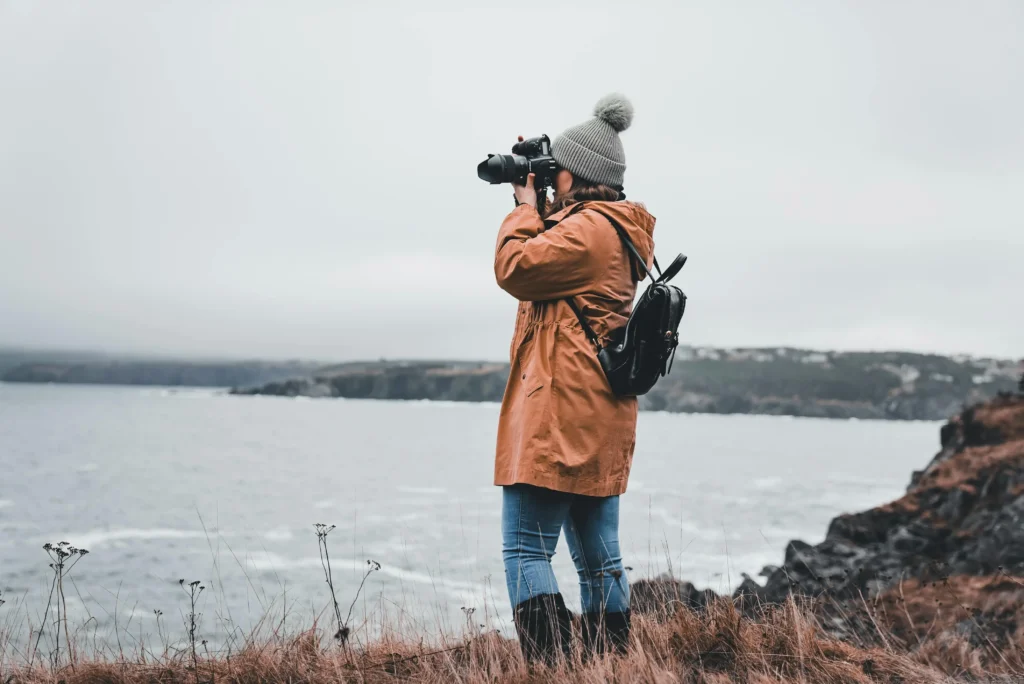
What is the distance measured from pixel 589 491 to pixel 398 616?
1.52 m

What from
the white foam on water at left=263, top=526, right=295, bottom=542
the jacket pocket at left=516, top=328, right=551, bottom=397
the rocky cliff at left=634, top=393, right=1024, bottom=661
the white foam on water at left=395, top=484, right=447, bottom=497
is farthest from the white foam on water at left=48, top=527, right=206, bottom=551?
the jacket pocket at left=516, top=328, right=551, bottom=397

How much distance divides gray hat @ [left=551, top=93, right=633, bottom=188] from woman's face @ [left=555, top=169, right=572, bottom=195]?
3 centimetres

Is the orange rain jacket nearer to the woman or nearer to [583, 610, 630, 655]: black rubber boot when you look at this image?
the woman

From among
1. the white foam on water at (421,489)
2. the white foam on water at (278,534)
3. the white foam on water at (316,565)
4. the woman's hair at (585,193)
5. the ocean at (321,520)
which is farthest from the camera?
the white foam on water at (421,489)

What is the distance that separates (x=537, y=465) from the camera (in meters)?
2.28

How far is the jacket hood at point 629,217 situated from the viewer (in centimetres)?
243

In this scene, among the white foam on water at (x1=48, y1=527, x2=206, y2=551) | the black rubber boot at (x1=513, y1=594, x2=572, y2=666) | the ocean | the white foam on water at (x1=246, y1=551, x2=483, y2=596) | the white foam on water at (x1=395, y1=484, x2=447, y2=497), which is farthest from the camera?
the white foam on water at (x1=395, y1=484, x2=447, y2=497)

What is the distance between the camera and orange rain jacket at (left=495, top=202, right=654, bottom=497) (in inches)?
90.7

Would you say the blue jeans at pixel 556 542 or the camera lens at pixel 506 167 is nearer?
the blue jeans at pixel 556 542

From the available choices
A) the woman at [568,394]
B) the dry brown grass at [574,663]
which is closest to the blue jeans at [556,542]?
the woman at [568,394]

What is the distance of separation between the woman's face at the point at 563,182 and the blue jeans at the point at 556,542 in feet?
3.38

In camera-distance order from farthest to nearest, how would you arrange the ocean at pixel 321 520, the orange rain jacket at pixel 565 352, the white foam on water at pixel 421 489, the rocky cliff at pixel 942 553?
the white foam on water at pixel 421 489 < the ocean at pixel 321 520 < the rocky cliff at pixel 942 553 < the orange rain jacket at pixel 565 352

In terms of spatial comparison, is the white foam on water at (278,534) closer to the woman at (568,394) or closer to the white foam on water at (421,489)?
the white foam on water at (421,489)

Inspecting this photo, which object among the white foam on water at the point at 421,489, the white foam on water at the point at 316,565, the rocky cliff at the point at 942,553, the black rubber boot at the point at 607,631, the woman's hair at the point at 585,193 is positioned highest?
the woman's hair at the point at 585,193
